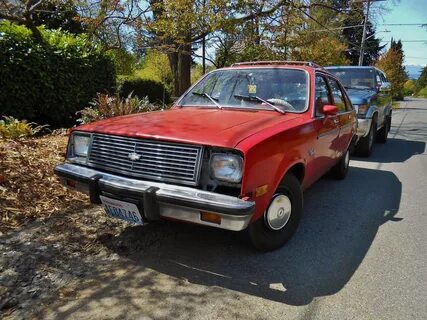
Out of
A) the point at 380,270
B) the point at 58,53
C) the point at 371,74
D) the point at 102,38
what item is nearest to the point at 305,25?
the point at 371,74

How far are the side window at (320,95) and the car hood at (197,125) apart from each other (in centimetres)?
45

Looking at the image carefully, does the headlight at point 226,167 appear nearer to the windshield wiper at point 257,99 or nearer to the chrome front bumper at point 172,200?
the chrome front bumper at point 172,200

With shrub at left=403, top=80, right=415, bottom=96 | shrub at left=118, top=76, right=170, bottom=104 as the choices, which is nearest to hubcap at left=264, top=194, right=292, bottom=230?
shrub at left=118, top=76, right=170, bottom=104

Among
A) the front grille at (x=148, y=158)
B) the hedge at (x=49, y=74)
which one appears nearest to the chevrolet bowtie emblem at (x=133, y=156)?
the front grille at (x=148, y=158)

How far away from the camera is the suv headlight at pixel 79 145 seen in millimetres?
3844

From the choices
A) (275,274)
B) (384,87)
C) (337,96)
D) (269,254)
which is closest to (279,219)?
(269,254)

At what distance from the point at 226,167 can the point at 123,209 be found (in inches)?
36.2

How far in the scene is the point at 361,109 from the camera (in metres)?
8.01

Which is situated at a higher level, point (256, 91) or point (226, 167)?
point (256, 91)

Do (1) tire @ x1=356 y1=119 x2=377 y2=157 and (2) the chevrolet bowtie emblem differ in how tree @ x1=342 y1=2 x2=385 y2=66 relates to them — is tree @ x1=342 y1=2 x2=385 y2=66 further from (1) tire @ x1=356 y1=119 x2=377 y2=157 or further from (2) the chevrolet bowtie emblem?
(2) the chevrolet bowtie emblem

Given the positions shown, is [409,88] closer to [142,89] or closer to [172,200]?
[142,89]

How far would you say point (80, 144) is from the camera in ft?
12.8

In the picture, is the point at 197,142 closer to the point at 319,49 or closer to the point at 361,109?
the point at 361,109

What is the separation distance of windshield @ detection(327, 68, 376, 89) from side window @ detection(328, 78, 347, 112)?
145 inches
